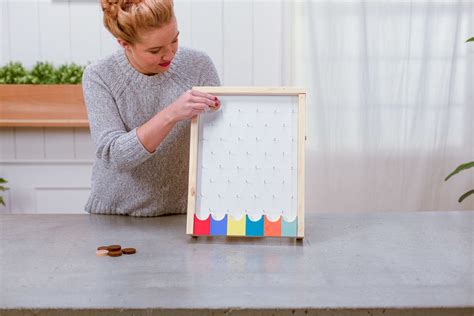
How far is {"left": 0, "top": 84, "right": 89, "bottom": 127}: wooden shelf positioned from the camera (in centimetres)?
352

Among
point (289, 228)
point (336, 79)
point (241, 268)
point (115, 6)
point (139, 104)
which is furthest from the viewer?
point (336, 79)

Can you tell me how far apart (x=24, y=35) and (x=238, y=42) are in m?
1.26

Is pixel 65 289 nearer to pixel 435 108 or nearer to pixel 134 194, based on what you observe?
pixel 134 194

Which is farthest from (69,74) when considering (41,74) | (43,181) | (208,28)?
(208,28)

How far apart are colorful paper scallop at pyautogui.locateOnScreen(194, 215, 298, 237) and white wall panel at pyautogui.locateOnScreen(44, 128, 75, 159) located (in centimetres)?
229

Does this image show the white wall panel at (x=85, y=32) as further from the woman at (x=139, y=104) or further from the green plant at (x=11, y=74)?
the woman at (x=139, y=104)

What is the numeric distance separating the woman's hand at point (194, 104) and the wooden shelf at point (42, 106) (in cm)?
196

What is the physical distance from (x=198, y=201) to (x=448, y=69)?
253cm

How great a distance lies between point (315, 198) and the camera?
3.71 m

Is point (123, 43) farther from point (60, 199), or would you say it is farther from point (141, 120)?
point (60, 199)

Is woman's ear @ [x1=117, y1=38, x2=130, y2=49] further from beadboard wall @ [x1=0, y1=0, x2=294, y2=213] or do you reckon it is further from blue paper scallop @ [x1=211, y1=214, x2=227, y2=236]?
beadboard wall @ [x1=0, y1=0, x2=294, y2=213]

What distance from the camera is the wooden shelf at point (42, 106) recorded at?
3.52m

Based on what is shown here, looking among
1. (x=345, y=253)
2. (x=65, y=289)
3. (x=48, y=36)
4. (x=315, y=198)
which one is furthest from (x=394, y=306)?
(x=48, y=36)

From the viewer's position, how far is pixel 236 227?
1.59 metres
